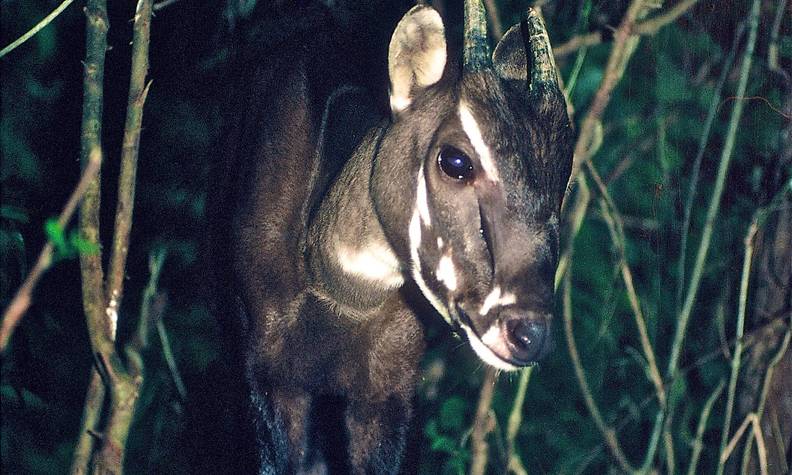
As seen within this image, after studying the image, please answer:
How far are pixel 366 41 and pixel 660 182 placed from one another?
1725 mm

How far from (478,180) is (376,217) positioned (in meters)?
0.60

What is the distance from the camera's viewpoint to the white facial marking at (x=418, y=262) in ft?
11.9

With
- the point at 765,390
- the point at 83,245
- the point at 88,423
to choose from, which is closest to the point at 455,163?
the point at 83,245

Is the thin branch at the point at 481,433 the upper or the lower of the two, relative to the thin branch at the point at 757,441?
upper

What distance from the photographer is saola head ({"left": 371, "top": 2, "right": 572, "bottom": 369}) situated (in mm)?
3330

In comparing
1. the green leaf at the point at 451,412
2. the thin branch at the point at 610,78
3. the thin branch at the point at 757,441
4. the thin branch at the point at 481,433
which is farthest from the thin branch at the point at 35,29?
the thin branch at the point at 757,441

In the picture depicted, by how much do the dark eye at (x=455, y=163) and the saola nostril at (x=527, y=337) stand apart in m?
0.55

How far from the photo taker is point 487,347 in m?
3.35

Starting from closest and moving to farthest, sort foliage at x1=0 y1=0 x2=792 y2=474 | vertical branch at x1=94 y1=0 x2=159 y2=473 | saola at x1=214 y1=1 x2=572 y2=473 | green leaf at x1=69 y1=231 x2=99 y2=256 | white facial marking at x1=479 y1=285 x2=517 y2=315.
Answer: green leaf at x1=69 y1=231 x2=99 y2=256
vertical branch at x1=94 y1=0 x2=159 y2=473
white facial marking at x1=479 y1=285 x2=517 y2=315
saola at x1=214 y1=1 x2=572 y2=473
foliage at x1=0 y1=0 x2=792 y2=474

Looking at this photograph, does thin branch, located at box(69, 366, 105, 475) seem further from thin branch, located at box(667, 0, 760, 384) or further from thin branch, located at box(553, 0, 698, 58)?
thin branch, located at box(553, 0, 698, 58)

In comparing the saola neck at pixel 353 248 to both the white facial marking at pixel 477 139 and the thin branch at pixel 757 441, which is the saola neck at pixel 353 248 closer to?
the white facial marking at pixel 477 139

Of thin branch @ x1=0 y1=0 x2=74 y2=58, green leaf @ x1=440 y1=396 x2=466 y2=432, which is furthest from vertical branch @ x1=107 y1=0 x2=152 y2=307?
green leaf @ x1=440 y1=396 x2=466 y2=432

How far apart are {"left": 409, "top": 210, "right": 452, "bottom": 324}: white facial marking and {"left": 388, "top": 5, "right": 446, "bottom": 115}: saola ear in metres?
0.47

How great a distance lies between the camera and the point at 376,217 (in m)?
3.92
